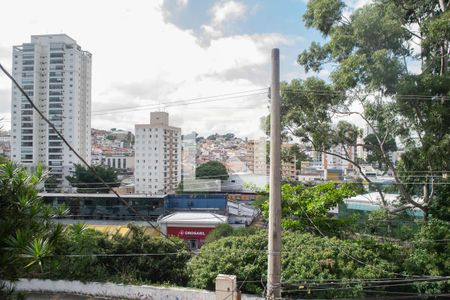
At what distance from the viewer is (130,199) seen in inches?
1113

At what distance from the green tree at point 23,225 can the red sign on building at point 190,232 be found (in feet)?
52.9

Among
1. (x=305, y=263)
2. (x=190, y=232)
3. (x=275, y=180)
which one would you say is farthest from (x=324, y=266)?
(x=190, y=232)

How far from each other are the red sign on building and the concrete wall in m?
10.3

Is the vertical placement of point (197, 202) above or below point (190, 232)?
above

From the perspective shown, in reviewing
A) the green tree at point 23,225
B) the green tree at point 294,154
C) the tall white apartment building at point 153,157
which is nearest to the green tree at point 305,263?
the green tree at point 294,154

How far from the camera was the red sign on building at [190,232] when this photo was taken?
65.4ft

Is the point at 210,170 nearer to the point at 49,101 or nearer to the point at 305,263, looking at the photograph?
the point at 49,101

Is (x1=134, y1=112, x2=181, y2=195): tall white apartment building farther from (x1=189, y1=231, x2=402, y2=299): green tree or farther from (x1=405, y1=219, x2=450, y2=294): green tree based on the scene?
(x1=405, y1=219, x2=450, y2=294): green tree

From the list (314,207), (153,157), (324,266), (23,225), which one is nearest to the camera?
(23,225)

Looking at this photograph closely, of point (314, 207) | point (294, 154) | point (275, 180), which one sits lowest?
point (314, 207)

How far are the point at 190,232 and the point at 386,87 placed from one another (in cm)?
1485

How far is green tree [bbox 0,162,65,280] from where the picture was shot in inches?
135

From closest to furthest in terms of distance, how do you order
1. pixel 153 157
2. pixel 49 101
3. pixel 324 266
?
pixel 324 266, pixel 153 157, pixel 49 101

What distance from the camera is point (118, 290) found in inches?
373
